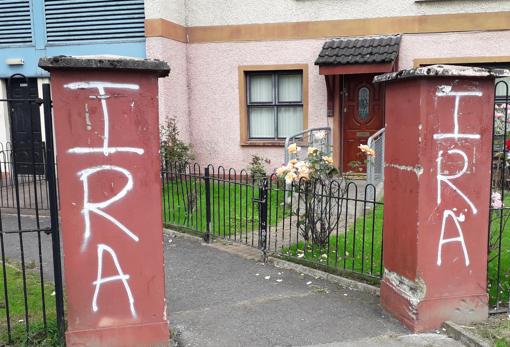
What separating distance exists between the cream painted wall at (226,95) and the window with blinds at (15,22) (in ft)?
13.3

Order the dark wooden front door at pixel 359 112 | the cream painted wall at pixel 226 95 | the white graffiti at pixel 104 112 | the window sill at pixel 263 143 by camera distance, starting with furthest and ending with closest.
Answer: the window sill at pixel 263 143 < the cream painted wall at pixel 226 95 < the dark wooden front door at pixel 359 112 < the white graffiti at pixel 104 112

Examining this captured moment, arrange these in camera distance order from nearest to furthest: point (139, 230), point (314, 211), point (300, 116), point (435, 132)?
point (139, 230) → point (435, 132) → point (314, 211) → point (300, 116)

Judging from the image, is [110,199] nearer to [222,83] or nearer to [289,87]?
[222,83]

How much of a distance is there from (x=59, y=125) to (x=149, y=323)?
5.51 feet

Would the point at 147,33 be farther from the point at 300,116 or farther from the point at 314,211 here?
the point at 314,211

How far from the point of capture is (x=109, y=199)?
364 centimetres

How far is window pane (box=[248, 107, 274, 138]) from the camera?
40.7 feet

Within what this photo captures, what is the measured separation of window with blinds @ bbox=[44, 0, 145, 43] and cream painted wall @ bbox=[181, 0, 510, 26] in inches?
60.8

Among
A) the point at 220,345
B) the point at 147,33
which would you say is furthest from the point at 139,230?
the point at 147,33

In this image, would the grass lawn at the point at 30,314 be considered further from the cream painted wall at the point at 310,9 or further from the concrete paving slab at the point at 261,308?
the cream painted wall at the point at 310,9

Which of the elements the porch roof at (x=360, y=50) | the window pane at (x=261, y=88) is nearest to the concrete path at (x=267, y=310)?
the porch roof at (x=360, y=50)

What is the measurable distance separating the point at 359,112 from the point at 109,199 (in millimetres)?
9028

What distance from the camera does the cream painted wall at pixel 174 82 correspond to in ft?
36.6

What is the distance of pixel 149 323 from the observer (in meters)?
3.80
